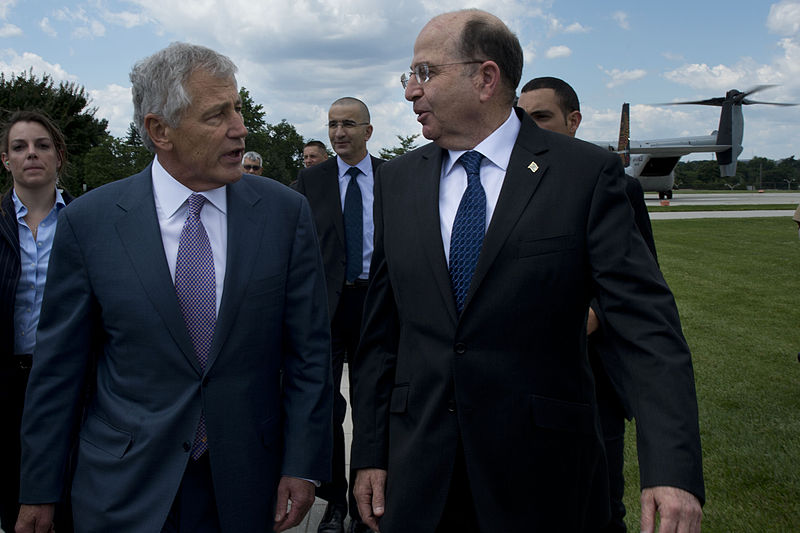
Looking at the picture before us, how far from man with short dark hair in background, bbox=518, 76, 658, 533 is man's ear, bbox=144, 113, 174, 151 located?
1.67 m

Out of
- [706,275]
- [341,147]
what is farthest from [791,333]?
[341,147]

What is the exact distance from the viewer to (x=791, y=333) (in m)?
9.59

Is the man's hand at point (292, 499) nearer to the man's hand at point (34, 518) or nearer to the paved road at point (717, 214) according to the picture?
the man's hand at point (34, 518)

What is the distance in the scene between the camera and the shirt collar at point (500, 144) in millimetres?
2230

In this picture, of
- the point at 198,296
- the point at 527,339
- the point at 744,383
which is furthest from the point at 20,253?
the point at 744,383

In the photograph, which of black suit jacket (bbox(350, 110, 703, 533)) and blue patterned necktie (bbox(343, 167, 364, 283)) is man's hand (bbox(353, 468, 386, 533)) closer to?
black suit jacket (bbox(350, 110, 703, 533))

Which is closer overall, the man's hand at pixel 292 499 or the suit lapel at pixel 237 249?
the suit lapel at pixel 237 249

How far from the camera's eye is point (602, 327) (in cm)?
304

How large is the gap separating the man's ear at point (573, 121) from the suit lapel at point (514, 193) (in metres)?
1.92

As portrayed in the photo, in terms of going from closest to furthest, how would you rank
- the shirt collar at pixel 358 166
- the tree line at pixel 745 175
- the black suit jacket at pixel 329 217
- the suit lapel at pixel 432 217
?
the suit lapel at pixel 432 217, the black suit jacket at pixel 329 217, the shirt collar at pixel 358 166, the tree line at pixel 745 175

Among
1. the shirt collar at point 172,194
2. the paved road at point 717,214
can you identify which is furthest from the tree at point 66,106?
the shirt collar at point 172,194

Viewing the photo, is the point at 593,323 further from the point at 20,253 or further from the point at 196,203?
the point at 20,253

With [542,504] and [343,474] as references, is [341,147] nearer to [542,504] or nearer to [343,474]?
[343,474]

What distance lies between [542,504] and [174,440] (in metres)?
1.16
